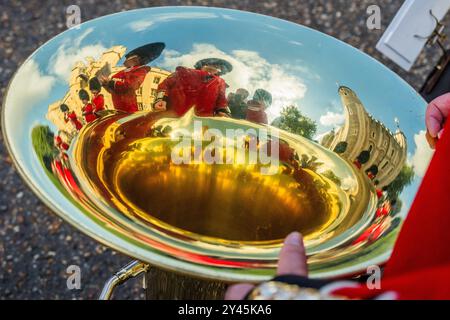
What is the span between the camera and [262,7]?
2158 millimetres

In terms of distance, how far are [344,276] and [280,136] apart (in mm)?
387

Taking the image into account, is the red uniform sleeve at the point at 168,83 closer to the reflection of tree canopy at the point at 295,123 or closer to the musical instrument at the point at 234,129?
the musical instrument at the point at 234,129

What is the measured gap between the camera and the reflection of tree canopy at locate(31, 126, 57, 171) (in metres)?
0.87

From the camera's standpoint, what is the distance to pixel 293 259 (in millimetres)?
549

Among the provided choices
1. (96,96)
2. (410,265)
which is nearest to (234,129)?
(96,96)

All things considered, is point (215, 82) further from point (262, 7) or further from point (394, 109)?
point (262, 7)

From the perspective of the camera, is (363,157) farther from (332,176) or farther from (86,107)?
(86,107)

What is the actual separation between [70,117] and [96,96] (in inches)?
2.8

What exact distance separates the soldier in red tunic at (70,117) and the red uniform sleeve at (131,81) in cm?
10

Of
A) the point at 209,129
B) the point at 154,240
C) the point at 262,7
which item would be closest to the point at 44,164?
the point at 154,240

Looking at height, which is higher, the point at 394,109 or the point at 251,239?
the point at 394,109

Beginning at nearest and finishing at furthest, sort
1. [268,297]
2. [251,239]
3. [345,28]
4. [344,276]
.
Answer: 1. [268,297]
2. [344,276]
3. [251,239]
4. [345,28]

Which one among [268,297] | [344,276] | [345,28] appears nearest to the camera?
[268,297]

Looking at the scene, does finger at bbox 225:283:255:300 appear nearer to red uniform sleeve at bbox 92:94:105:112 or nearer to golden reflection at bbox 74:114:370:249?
golden reflection at bbox 74:114:370:249
